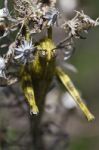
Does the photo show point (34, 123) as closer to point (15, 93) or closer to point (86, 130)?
point (15, 93)

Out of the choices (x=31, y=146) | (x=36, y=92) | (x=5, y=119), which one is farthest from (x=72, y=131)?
(x=36, y=92)

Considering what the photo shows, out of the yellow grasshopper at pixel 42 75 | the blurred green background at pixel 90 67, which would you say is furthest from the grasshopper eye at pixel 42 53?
the blurred green background at pixel 90 67

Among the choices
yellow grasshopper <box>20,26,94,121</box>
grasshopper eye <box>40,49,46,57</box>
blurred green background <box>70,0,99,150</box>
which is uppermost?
grasshopper eye <box>40,49,46,57</box>

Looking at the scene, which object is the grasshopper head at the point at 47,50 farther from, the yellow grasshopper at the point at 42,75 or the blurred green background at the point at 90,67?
the blurred green background at the point at 90,67

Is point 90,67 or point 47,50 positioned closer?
point 47,50

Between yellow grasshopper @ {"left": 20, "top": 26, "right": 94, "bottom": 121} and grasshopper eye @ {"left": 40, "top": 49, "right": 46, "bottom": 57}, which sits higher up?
grasshopper eye @ {"left": 40, "top": 49, "right": 46, "bottom": 57}

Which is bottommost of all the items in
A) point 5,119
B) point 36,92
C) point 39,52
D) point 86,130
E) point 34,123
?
point 86,130

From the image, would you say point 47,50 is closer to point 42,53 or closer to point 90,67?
point 42,53

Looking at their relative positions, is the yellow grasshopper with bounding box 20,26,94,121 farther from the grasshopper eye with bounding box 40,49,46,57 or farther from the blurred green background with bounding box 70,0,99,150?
the blurred green background with bounding box 70,0,99,150

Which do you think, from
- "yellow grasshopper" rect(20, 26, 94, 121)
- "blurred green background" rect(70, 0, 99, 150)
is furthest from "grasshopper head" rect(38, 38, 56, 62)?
"blurred green background" rect(70, 0, 99, 150)

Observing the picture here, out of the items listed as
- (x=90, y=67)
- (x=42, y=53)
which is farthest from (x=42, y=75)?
(x=90, y=67)

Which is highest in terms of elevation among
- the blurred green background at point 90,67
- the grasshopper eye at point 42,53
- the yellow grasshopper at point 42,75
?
the grasshopper eye at point 42,53
